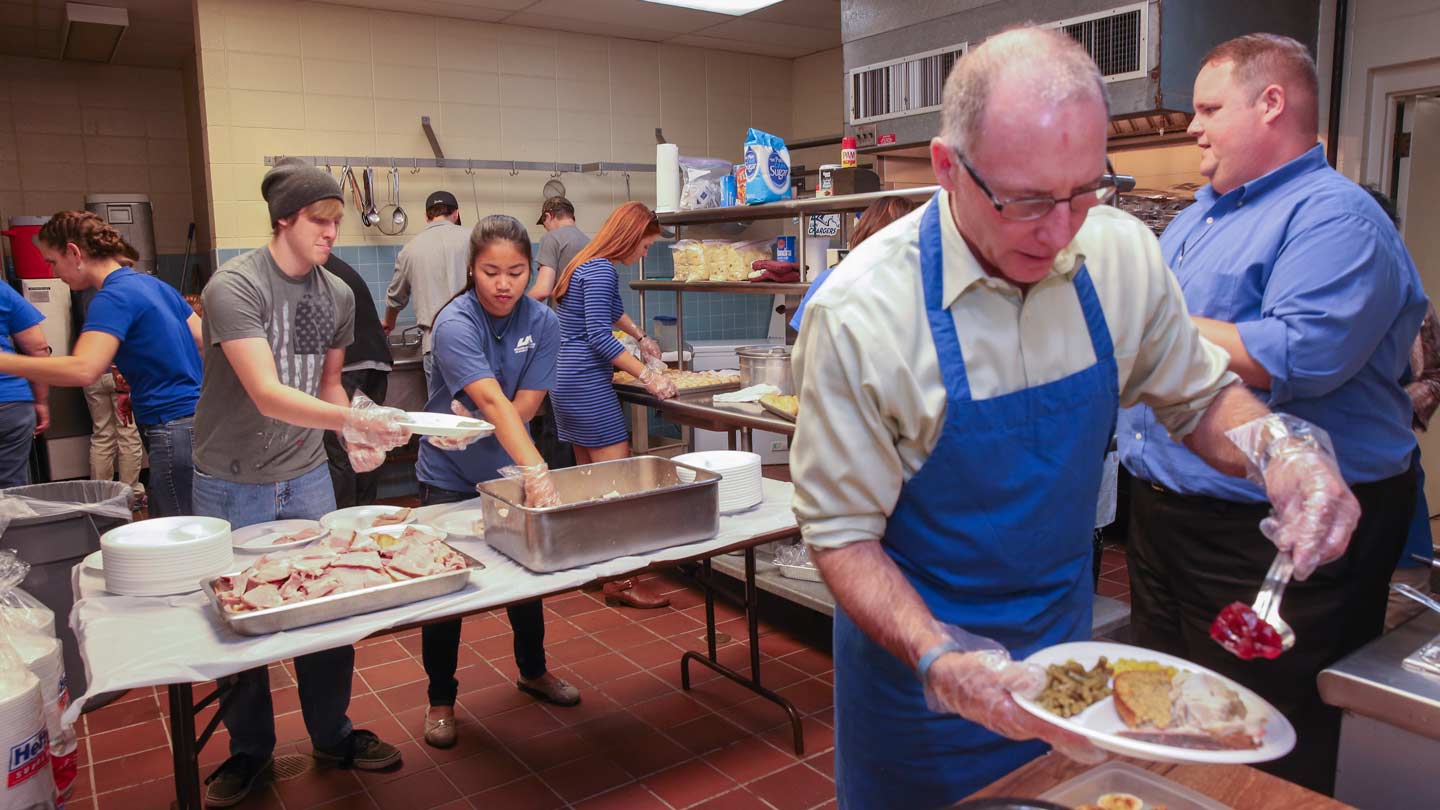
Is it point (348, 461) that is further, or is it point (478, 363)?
point (348, 461)

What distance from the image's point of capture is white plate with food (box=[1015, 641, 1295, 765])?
3.67 ft

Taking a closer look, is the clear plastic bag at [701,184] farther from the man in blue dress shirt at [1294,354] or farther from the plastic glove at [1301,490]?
the plastic glove at [1301,490]

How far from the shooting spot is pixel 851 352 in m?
1.30

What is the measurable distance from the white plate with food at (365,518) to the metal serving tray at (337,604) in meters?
0.48

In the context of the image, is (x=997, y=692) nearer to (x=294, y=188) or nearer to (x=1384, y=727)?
(x=1384, y=727)

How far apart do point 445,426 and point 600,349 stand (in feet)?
6.63

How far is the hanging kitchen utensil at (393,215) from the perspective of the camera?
6614mm

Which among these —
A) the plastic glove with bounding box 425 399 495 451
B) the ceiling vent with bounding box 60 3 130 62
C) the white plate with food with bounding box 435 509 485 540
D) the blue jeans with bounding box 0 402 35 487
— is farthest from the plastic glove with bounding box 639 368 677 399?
the ceiling vent with bounding box 60 3 130 62

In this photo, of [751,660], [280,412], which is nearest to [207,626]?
[280,412]

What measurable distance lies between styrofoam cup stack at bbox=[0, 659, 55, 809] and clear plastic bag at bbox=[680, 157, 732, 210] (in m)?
3.24

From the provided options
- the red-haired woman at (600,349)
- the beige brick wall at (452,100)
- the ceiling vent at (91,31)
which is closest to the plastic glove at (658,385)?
the red-haired woman at (600,349)

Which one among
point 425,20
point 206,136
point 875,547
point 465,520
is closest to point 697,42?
point 425,20

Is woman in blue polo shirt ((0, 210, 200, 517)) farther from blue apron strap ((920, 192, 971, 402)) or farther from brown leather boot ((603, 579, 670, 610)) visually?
blue apron strap ((920, 192, 971, 402))

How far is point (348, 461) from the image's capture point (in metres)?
5.36
